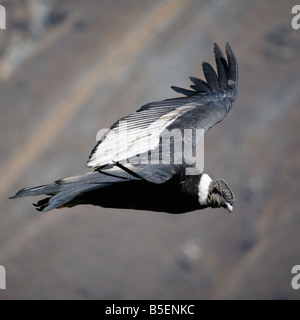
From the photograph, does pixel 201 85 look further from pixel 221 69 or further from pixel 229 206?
pixel 229 206

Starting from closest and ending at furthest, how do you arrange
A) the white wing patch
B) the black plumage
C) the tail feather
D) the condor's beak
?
the tail feather → the black plumage → the condor's beak → the white wing patch

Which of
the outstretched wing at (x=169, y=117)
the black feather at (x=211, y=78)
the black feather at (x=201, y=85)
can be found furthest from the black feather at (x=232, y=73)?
the black feather at (x=201, y=85)

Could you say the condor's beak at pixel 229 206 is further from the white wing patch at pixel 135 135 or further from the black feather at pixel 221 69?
the black feather at pixel 221 69

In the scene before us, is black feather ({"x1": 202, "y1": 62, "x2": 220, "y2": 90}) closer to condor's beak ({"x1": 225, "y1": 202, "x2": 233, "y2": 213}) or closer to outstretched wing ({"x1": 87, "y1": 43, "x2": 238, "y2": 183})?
outstretched wing ({"x1": 87, "y1": 43, "x2": 238, "y2": 183})

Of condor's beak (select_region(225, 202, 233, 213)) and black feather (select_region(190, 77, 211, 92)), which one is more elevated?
black feather (select_region(190, 77, 211, 92))

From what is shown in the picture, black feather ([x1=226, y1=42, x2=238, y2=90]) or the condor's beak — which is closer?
the condor's beak

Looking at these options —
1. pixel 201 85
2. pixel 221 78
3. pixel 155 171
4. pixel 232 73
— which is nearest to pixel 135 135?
pixel 201 85

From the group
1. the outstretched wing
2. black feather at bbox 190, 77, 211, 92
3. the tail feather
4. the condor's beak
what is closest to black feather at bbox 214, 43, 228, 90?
the outstretched wing
